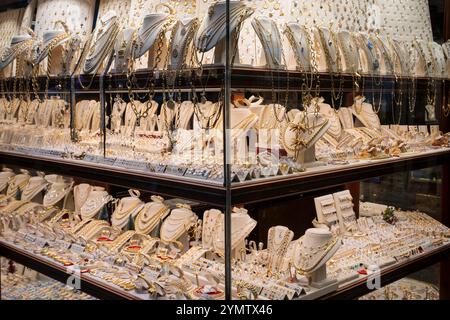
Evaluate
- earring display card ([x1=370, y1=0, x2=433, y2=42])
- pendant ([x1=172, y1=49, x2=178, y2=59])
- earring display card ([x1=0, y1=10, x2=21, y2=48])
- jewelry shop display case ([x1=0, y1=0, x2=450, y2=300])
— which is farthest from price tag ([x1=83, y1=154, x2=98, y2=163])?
earring display card ([x1=370, y1=0, x2=433, y2=42])

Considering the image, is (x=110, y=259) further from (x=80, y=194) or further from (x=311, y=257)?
(x=311, y=257)

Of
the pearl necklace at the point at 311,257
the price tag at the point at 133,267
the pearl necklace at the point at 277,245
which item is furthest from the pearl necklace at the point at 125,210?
the pearl necklace at the point at 311,257

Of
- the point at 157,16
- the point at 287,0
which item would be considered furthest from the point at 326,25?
the point at 157,16

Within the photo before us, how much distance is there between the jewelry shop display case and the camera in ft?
6.89

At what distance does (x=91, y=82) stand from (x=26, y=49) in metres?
0.48

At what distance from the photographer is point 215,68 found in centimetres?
201

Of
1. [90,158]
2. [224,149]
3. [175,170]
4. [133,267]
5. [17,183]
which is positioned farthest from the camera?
[17,183]

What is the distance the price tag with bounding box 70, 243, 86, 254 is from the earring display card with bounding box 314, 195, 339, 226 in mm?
1095

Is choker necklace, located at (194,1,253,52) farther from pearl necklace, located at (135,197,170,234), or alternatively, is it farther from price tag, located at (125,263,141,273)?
price tag, located at (125,263,141,273)

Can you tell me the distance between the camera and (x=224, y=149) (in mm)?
1921

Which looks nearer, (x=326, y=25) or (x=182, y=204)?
(x=182, y=204)

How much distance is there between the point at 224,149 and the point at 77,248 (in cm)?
106

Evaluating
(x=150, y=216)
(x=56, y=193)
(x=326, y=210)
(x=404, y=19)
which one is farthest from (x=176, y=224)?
(x=404, y=19)
